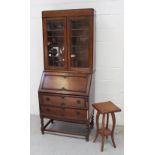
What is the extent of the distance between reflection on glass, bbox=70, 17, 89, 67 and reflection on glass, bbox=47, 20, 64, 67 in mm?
175

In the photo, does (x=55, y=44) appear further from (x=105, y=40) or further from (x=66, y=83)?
(x=105, y=40)

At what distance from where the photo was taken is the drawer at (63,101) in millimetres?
2754

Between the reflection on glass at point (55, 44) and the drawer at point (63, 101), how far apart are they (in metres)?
0.50

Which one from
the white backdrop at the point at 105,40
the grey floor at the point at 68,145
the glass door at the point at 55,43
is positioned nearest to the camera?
the grey floor at the point at 68,145

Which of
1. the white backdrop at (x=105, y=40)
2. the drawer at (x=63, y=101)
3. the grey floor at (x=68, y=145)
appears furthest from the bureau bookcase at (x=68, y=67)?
the white backdrop at (x=105, y=40)

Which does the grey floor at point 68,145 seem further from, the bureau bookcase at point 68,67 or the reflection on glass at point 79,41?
the reflection on glass at point 79,41

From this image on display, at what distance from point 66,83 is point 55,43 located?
654 millimetres

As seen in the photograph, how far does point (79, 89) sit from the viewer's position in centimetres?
276

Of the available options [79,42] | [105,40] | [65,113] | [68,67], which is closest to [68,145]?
[65,113]

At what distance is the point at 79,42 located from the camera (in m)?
2.95

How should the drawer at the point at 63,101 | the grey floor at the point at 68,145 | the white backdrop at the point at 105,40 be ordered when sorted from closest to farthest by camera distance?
1. the grey floor at the point at 68,145
2. the drawer at the point at 63,101
3. the white backdrop at the point at 105,40
